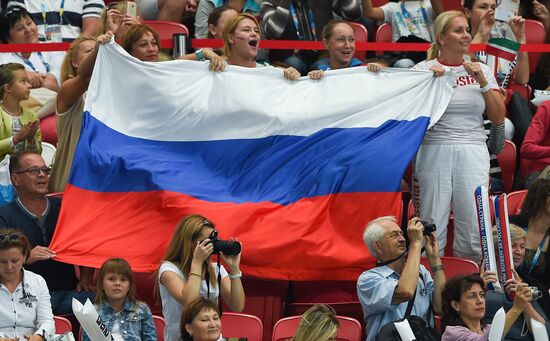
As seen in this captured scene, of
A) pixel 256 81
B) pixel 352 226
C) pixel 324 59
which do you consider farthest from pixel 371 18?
pixel 352 226

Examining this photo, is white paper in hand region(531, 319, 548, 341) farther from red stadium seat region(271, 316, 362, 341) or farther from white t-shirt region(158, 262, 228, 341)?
white t-shirt region(158, 262, 228, 341)

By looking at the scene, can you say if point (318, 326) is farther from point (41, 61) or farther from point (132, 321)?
point (41, 61)

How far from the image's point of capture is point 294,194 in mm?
9625

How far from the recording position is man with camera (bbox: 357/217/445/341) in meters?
8.41

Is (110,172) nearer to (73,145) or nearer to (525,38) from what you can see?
(73,145)

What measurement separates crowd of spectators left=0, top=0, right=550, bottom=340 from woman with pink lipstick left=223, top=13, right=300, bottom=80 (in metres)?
0.01

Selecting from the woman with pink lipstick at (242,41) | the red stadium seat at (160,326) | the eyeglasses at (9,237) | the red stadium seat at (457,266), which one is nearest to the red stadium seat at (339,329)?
the red stadium seat at (160,326)

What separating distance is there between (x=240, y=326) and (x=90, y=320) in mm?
1322

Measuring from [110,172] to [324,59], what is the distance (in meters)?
2.90

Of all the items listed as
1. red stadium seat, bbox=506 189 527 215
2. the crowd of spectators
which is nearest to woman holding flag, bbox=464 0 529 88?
the crowd of spectators

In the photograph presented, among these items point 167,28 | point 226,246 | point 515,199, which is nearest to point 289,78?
point 515,199

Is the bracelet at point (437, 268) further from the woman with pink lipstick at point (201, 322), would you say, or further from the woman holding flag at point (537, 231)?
the woman with pink lipstick at point (201, 322)

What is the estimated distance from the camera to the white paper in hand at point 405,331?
768 cm

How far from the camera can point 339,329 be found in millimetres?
8773
